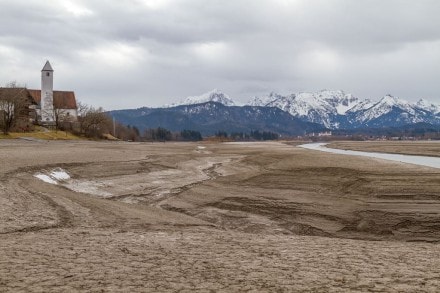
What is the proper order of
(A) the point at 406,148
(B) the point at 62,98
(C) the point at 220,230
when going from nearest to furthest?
1. (C) the point at 220,230
2. (A) the point at 406,148
3. (B) the point at 62,98

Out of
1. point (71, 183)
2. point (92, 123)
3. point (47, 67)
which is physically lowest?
point (71, 183)

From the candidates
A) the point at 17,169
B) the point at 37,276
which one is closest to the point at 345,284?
the point at 37,276

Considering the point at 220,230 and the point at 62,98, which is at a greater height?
the point at 62,98

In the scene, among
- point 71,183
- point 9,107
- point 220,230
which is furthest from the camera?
point 9,107

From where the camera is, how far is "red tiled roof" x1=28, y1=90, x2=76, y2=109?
12988 cm

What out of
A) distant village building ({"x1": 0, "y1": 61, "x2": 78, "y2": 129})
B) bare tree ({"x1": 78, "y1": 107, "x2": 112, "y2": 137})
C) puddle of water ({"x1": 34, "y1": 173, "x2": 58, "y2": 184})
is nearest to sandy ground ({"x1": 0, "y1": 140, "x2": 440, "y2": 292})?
puddle of water ({"x1": 34, "y1": 173, "x2": 58, "y2": 184})

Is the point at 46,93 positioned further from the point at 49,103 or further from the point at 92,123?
the point at 92,123

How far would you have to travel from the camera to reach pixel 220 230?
16.4 metres

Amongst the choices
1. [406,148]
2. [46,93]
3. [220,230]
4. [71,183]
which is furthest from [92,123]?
[220,230]

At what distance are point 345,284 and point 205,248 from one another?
15.2 feet

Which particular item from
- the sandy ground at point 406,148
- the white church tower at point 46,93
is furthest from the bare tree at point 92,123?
the sandy ground at point 406,148

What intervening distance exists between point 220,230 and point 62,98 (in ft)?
414

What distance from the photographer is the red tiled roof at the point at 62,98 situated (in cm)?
12988

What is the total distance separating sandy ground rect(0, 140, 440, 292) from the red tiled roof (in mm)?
104710
